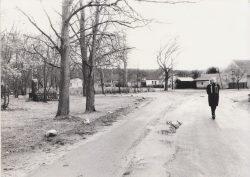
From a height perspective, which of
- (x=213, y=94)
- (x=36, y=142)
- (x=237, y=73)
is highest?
(x=237, y=73)

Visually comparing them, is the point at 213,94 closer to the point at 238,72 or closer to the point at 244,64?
the point at 238,72

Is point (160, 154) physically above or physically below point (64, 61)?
below

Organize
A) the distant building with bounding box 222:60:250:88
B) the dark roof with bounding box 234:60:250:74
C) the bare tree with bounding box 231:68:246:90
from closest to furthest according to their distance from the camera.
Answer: the bare tree with bounding box 231:68:246:90 < the distant building with bounding box 222:60:250:88 < the dark roof with bounding box 234:60:250:74

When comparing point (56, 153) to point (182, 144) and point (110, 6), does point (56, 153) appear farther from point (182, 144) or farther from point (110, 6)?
point (110, 6)

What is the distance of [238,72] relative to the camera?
79.6 metres

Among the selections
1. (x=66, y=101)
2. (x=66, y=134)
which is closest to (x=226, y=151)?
(x=66, y=134)

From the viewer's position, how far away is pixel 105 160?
8766 mm

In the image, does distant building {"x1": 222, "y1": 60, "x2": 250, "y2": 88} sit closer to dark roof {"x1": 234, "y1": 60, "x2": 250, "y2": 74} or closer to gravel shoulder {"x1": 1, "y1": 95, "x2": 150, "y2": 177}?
dark roof {"x1": 234, "y1": 60, "x2": 250, "y2": 74}

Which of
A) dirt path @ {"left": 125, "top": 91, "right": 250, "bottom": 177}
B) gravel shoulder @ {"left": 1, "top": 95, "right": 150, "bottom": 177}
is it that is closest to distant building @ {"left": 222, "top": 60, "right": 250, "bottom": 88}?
gravel shoulder @ {"left": 1, "top": 95, "right": 150, "bottom": 177}

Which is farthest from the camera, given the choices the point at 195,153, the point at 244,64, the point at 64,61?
the point at 244,64

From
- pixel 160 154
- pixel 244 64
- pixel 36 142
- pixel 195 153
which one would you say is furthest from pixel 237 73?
pixel 160 154

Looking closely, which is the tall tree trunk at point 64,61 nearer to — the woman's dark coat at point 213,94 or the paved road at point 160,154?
the paved road at point 160,154

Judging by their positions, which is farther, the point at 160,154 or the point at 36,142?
the point at 36,142

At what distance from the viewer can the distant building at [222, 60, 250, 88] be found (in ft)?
269
